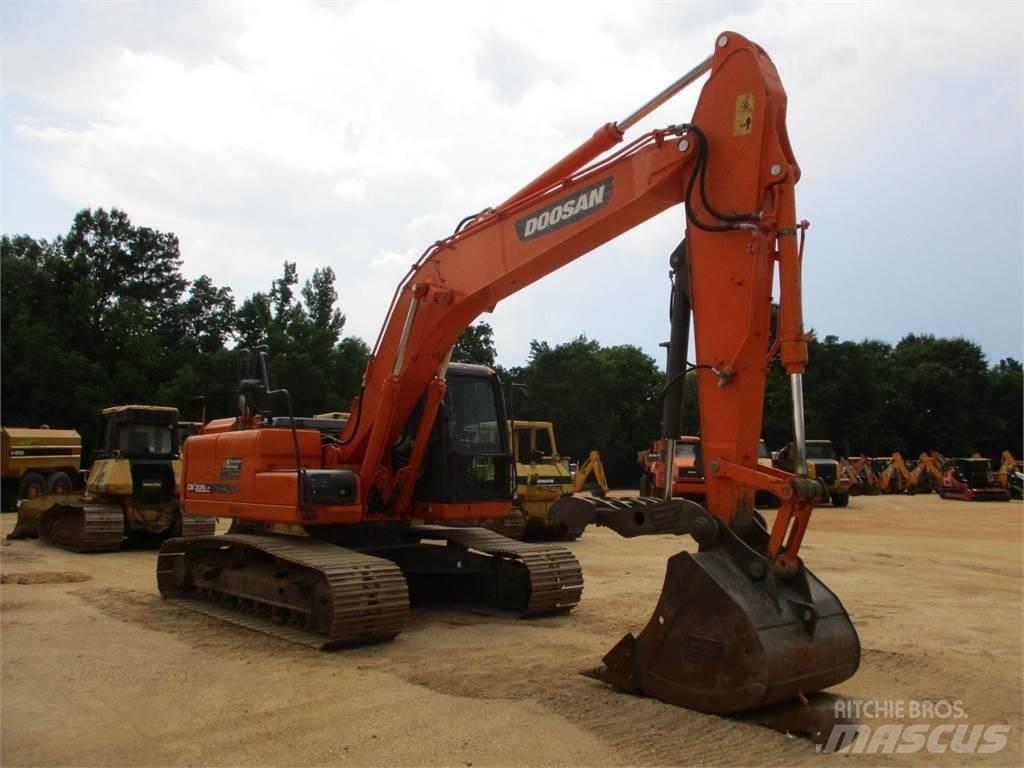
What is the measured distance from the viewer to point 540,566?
841cm

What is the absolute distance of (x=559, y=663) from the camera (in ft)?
21.4

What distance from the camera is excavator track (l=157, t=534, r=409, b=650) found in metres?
7.05

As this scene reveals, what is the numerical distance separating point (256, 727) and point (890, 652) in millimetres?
4859

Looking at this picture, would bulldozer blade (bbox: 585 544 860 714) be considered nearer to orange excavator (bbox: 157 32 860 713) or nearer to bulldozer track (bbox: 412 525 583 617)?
orange excavator (bbox: 157 32 860 713)

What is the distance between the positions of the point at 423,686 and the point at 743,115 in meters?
4.39

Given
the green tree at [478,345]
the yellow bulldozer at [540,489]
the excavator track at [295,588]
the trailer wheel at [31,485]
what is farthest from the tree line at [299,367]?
the excavator track at [295,588]

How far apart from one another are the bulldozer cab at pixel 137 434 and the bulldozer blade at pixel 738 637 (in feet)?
42.1

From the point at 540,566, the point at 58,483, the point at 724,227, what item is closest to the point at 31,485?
the point at 58,483

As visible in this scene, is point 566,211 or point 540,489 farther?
point 540,489

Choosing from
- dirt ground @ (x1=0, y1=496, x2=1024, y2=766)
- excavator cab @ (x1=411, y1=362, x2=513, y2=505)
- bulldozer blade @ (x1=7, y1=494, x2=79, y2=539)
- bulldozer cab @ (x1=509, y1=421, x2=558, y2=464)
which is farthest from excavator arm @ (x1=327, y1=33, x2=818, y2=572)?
bulldozer blade @ (x1=7, y1=494, x2=79, y2=539)

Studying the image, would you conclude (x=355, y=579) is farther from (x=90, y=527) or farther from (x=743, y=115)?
(x=90, y=527)

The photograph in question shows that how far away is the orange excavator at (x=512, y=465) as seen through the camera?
16.4ft

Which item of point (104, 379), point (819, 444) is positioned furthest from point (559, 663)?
point (104, 379)

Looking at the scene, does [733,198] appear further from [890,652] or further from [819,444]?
[819,444]
